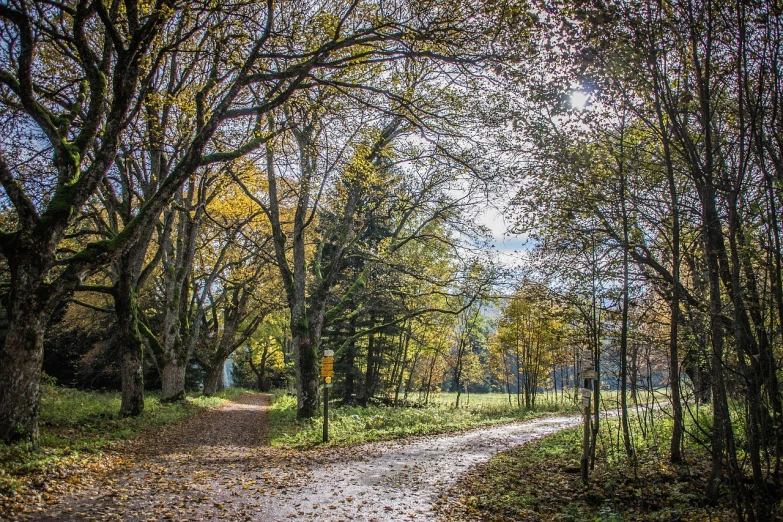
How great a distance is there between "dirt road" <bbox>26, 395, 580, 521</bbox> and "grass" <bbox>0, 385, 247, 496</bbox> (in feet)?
2.18

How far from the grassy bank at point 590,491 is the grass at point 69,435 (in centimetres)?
557

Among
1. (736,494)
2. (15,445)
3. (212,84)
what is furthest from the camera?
(212,84)

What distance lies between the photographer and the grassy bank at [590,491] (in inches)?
234

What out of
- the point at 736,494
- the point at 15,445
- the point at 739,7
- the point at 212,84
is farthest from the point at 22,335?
the point at 739,7

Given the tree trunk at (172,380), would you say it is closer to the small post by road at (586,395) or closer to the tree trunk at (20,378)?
the tree trunk at (20,378)

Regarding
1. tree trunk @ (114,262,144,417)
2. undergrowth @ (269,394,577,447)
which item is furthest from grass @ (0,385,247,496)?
undergrowth @ (269,394,577,447)

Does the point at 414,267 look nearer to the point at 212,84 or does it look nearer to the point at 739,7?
the point at 212,84

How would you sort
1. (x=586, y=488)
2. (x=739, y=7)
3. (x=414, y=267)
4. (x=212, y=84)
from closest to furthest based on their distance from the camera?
(x=739, y=7) < (x=586, y=488) < (x=212, y=84) < (x=414, y=267)

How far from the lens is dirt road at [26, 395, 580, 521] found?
539 cm

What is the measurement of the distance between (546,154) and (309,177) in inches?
309

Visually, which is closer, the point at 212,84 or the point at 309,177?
the point at 212,84

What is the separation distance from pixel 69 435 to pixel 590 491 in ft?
32.3

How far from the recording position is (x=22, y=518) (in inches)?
181

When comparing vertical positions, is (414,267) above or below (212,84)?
below
